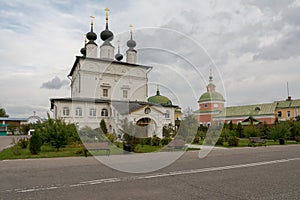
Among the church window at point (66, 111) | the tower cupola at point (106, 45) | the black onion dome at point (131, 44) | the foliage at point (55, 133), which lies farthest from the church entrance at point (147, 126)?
the tower cupola at point (106, 45)

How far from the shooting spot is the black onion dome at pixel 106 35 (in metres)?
40.5

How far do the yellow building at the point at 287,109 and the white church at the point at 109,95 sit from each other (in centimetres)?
2800

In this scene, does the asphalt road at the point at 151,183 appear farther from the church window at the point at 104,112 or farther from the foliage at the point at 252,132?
the church window at the point at 104,112

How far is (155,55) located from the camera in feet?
33.6

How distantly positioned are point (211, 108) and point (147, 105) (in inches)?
575

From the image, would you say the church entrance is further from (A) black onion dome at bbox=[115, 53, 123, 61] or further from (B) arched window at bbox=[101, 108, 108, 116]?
(A) black onion dome at bbox=[115, 53, 123, 61]

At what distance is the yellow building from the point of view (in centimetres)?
5128

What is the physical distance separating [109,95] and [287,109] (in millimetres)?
36541

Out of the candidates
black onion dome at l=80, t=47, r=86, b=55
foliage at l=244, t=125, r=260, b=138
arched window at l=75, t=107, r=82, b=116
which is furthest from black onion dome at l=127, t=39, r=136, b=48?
foliage at l=244, t=125, r=260, b=138

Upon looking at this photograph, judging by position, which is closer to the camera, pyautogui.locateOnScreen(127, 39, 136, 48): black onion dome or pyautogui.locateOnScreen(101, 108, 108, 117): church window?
pyautogui.locateOnScreen(101, 108, 108, 117): church window

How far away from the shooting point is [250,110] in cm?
5497

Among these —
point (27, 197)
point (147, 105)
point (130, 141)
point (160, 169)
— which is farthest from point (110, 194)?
point (147, 105)

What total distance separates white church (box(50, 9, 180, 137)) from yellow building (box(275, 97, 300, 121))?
28.0 m

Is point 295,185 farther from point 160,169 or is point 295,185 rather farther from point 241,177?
point 160,169
